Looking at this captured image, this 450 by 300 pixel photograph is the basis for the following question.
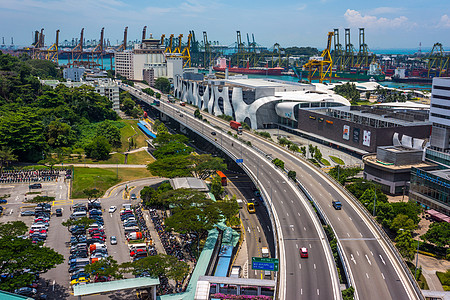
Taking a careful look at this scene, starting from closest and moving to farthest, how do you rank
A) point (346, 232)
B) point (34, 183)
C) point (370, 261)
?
point (370, 261)
point (346, 232)
point (34, 183)

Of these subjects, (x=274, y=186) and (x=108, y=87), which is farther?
(x=108, y=87)

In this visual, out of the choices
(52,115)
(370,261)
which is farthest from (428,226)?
(52,115)

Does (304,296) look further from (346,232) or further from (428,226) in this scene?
(428,226)

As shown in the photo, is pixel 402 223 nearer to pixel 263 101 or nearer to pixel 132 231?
pixel 132 231

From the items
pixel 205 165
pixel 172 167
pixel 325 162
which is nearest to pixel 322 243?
pixel 205 165

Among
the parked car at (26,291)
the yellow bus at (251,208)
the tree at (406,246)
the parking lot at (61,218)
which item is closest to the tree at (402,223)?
the tree at (406,246)
